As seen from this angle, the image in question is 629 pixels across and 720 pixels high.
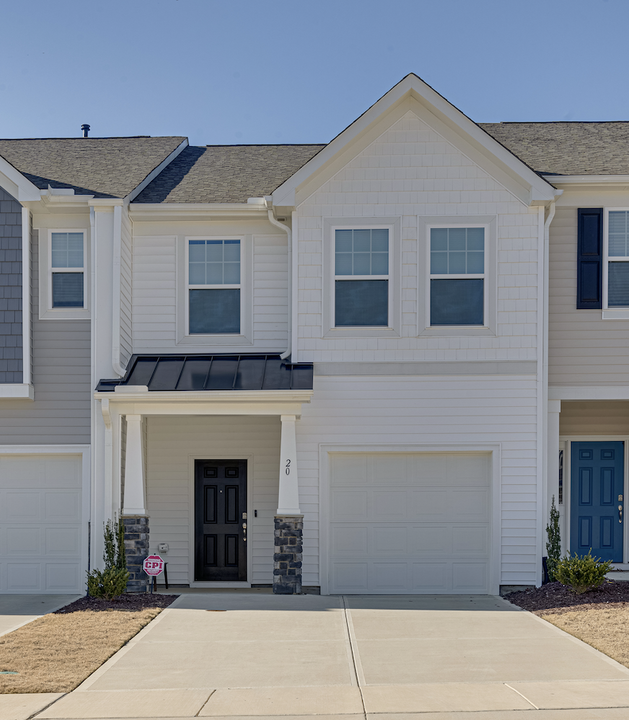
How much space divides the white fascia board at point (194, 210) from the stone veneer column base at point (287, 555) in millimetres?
4986

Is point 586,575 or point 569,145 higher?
point 569,145

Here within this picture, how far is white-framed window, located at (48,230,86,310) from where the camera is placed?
12.2 meters

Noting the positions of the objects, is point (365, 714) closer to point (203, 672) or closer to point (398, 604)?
point (203, 672)

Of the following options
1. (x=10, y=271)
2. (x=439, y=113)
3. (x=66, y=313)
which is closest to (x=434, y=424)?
(x=439, y=113)

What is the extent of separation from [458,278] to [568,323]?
2.00 m

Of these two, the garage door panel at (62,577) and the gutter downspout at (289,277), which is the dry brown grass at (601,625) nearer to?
the gutter downspout at (289,277)

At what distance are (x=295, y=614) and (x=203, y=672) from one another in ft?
9.12

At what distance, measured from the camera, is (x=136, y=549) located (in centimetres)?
1133

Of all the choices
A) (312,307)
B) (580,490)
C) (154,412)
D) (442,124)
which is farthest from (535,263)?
(154,412)

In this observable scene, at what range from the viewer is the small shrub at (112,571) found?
35.3 feet

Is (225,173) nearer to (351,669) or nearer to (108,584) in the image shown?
(108,584)

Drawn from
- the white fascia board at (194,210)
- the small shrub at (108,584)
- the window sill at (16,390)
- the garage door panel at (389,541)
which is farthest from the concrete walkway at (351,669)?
the white fascia board at (194,210)

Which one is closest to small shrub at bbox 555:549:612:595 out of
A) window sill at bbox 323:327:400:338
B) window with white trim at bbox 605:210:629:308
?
window with white trim at bbox 605:210:629:308

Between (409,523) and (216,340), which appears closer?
(409,523)
